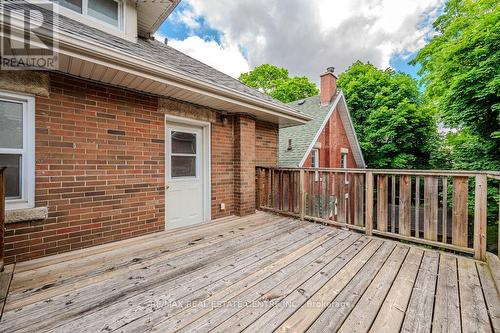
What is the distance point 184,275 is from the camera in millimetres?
2252

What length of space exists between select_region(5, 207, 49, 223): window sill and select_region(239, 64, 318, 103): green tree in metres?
19.5

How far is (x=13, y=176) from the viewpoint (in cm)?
247

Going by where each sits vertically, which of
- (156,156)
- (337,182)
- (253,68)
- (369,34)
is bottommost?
(337,182)

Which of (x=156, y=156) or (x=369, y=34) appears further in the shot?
(x=369, y=34)

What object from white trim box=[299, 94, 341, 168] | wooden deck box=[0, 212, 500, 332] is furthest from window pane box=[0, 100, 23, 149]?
white trim box=[299, 94, 341, 168]

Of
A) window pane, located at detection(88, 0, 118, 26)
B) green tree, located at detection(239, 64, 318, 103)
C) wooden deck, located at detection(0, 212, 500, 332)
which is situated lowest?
wooden deck, located at detection(0, 212, 500, 332)

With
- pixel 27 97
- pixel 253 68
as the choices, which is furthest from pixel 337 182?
pixel 253 68

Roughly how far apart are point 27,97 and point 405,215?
524 cm

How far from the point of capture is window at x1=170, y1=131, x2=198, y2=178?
3990 mm

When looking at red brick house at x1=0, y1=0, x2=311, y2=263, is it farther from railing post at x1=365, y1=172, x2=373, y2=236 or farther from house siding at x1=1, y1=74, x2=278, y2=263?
railing post at x1=365, y1=172, x2=373, y2=236

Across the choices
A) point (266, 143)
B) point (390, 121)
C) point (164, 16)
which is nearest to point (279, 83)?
point (390, 121)

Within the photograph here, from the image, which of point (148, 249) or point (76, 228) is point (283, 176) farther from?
point (76, 228)

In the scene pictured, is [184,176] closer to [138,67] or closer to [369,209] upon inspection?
[138,67]

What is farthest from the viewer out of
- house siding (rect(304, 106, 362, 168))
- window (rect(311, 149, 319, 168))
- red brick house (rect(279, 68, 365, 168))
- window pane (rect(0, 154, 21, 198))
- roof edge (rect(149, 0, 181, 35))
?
house siding (rect(304, 106, 362, 168))
